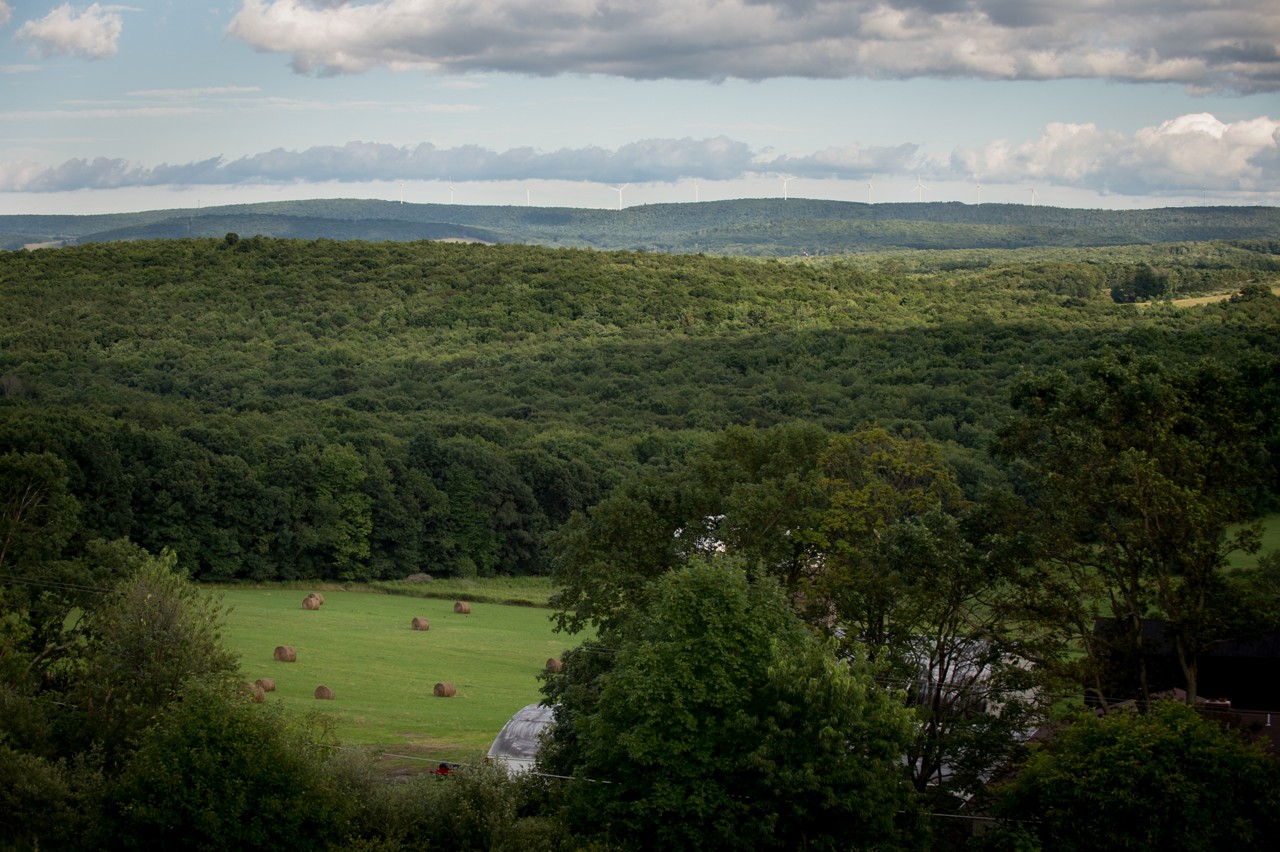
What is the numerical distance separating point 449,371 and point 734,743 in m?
100

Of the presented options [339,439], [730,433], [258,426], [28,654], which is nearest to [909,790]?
[730,433]

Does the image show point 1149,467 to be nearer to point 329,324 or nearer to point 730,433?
point 730,433

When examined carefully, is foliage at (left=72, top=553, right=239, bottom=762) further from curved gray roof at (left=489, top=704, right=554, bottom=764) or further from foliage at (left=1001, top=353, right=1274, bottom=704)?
foliage at (left=1001, top=353, right=1274, bottom=704)

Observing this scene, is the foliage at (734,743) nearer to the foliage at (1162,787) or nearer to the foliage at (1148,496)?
the foliage at (1162,787)

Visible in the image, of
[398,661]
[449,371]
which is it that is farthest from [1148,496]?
[449,371]

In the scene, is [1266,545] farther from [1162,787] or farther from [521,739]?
[521,739]

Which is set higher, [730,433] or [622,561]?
[730,433]

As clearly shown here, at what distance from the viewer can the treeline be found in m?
64.9

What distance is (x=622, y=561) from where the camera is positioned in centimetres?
3148

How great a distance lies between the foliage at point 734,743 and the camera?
22.1 m

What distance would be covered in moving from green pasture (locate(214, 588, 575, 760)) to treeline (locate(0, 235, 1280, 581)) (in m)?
6.80

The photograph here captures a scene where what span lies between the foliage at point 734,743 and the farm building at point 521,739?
25.7 feet

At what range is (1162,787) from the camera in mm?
21422

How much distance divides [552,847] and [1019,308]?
117 meters
